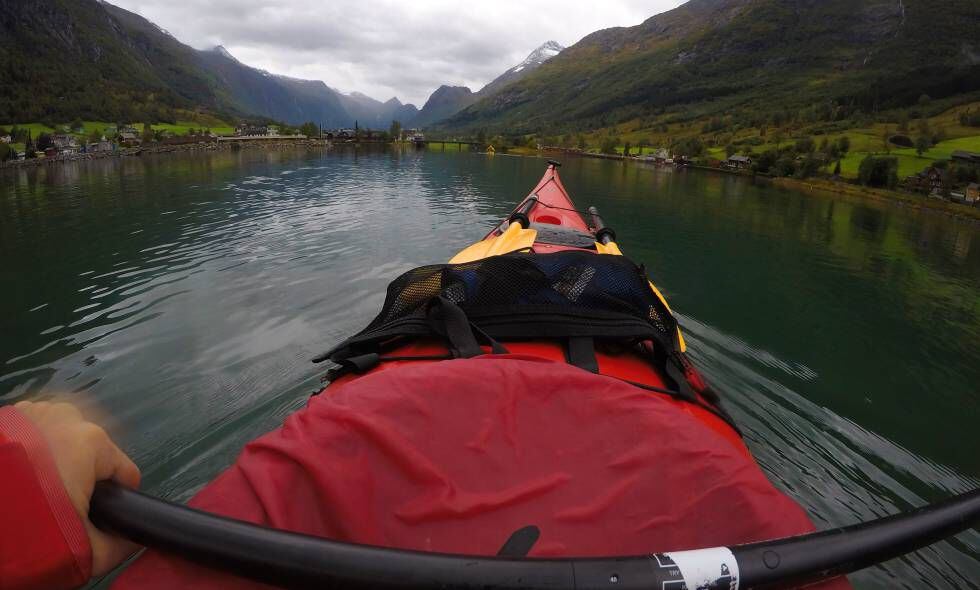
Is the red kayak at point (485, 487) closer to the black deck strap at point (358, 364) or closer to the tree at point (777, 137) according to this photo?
the black deck strap at point (358, 364)

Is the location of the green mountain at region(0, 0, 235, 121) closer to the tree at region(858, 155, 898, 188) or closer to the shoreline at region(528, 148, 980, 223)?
the shoreline at region(528, 148, 980, 223)

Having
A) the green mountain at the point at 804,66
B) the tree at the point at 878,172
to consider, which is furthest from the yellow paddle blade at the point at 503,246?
the green mountain at the point at 804,66

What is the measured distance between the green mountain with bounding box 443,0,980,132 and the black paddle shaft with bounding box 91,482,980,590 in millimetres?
110911

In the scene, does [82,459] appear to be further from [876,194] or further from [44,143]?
[44,143]

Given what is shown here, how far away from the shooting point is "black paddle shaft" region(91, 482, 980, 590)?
1.02 meters

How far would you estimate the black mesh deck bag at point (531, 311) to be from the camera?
2.93 m

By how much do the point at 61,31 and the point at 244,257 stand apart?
18415 centimetres

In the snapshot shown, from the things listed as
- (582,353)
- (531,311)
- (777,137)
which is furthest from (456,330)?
(777,137)

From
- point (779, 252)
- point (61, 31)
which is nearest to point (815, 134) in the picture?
point (779, 252)

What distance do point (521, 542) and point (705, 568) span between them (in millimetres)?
578

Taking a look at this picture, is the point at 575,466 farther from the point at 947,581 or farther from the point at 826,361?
the point at 826,361

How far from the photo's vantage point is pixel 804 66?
153 metres

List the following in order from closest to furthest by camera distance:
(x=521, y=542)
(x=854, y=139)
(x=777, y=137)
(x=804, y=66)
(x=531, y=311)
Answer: (x=521, y=542), (x=531, y=311), (x=854, y=139), (x=777, y=137), (x=804, y=66)

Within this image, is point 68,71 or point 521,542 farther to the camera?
point 68,71
